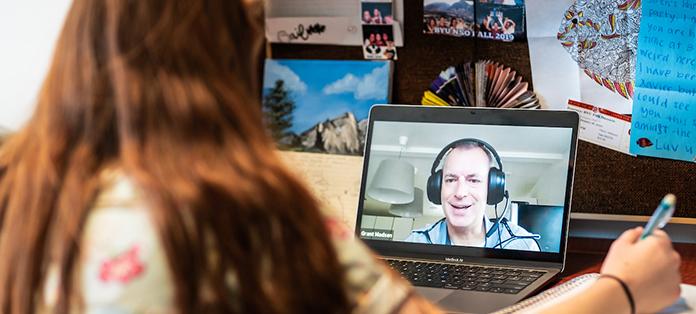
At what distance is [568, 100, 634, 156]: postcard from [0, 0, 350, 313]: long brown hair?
2.42ft

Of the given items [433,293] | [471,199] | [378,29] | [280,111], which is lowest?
[433,293]

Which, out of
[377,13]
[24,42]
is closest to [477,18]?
[377,13]

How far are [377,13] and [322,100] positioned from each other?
5.9 inches

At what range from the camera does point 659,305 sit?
0.83 meters

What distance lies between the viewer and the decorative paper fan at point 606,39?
1.20m

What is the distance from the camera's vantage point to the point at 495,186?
110 centimetres

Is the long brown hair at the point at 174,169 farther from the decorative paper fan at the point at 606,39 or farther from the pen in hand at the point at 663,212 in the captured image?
the decorative paper fan at the point at 606,39

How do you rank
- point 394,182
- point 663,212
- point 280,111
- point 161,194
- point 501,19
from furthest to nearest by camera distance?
point 280,111, point 501,19, point 394,182, point 663,212, point 161,194

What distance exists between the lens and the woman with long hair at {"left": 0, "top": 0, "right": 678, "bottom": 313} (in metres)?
0.53

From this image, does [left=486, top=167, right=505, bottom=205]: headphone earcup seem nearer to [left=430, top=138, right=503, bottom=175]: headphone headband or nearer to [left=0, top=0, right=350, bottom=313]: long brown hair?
[left=430, top=138, right=503, bottom=175]: headphone headband

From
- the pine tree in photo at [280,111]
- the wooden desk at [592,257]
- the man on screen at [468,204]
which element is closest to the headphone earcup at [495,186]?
the man on screen at [468,204]

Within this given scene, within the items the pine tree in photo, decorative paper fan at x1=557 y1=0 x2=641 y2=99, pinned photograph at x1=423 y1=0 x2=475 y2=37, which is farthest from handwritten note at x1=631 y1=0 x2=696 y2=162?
the pine tree in photo

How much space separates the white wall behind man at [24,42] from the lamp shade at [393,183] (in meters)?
0.61

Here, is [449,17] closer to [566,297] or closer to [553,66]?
[553,66]
